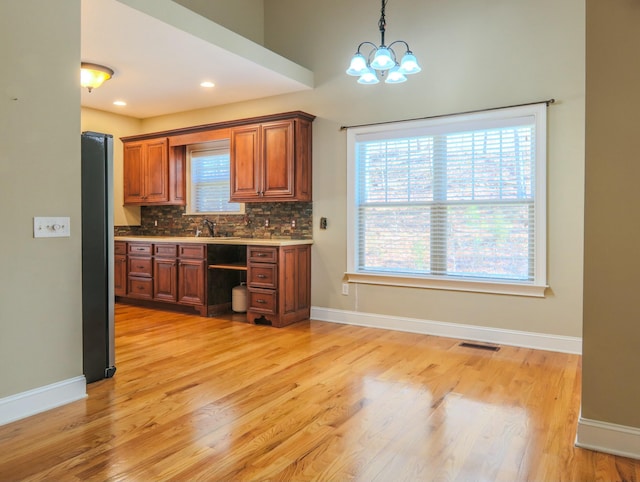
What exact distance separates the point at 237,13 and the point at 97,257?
3.50m

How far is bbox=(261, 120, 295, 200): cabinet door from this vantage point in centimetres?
501

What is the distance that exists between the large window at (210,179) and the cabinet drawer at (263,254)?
110cm

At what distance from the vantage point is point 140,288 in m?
5.84

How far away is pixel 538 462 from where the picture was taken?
6.82ft

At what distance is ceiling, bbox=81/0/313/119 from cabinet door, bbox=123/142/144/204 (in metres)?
0.60

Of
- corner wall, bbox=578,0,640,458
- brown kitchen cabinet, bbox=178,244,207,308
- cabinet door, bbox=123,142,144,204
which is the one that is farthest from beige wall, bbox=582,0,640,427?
cabinet door, bbox=123,142,144,204

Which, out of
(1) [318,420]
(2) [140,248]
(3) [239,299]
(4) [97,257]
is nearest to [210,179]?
(2) [140,248]

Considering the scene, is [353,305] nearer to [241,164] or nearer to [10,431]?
[241,164]

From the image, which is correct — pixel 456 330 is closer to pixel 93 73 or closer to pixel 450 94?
pixel 450 94

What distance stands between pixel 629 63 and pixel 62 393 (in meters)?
3.44

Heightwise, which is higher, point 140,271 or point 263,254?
point 263,254

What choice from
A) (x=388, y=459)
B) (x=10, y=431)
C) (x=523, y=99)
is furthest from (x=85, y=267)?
(x=523, y=99)

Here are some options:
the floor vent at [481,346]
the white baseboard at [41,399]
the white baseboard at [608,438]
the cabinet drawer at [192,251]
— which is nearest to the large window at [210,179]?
the cabinet drawer at [192,251]

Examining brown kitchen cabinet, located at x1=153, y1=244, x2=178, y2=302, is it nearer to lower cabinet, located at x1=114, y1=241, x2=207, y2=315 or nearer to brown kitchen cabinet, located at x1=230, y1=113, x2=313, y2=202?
lower cabinet, located at x1=114, y1=241, x2=207, y2=315
